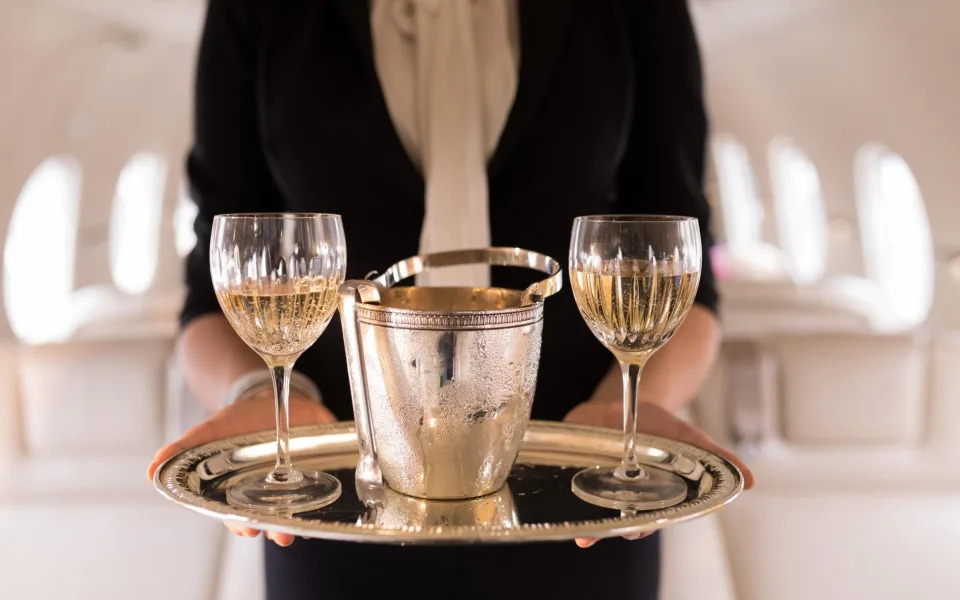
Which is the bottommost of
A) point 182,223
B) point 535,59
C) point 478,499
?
point 478,499

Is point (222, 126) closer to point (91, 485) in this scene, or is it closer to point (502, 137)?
point (502, 137)

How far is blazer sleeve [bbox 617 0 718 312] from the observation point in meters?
1.38

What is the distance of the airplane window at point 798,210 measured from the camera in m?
8.39

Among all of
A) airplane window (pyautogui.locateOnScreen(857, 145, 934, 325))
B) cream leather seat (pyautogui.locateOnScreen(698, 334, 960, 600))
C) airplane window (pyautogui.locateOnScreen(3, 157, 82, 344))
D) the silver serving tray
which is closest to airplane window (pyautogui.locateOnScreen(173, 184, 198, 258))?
airplane window (pyautogui.locateOnScreen(3, 157, 82, 344))

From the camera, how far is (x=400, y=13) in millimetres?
1434

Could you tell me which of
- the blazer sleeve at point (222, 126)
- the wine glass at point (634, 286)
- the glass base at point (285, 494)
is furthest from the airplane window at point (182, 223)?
the wine glass at point (634, 286)

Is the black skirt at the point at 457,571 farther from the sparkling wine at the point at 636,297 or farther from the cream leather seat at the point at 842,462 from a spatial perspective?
the cream leather seat at the point at 842,462

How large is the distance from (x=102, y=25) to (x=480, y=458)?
18.1 feet

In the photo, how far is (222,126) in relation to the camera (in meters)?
1.42

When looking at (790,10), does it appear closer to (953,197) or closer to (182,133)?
(953,197)

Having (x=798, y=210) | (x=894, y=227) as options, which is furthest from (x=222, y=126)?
(x=798, y=210)

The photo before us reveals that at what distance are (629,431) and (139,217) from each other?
7390mm

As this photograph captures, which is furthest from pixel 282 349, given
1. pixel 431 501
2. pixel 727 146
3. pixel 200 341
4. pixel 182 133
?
pixel 727 146

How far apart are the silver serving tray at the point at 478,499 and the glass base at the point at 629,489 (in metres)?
0.01
